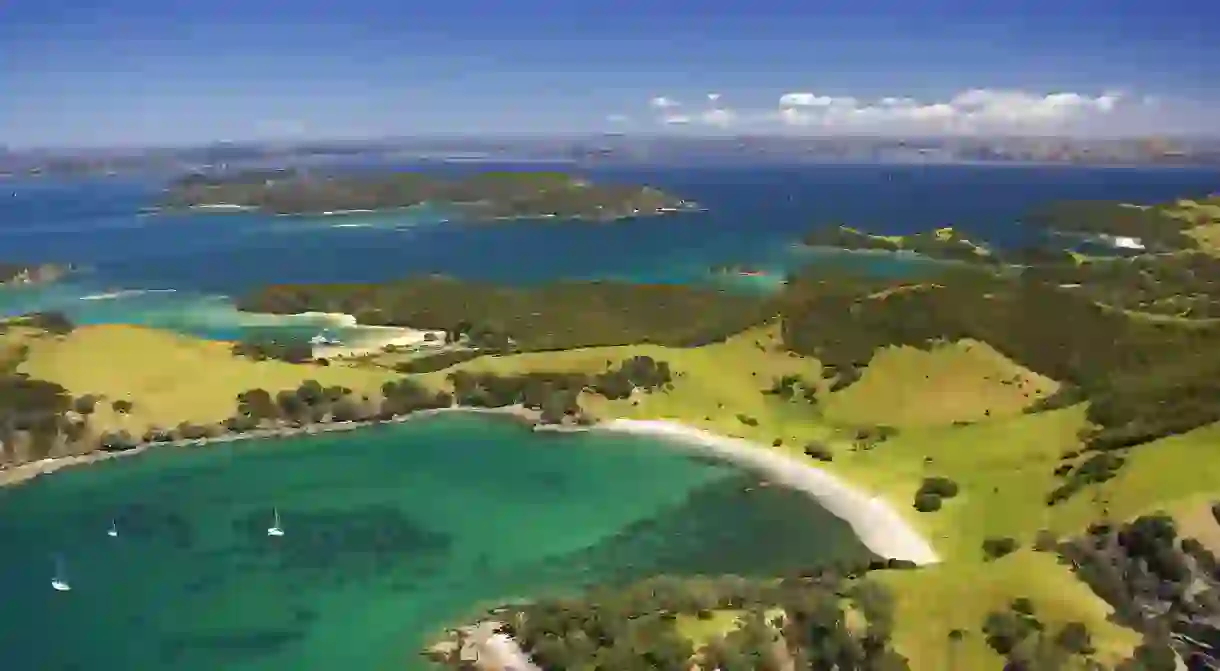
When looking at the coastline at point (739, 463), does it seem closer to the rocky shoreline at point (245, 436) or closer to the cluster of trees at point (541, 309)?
the rocky shoreline at point (245, 436)

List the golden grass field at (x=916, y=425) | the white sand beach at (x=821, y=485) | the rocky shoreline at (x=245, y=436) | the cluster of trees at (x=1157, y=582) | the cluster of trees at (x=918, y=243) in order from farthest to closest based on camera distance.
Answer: the cluster of trees at (x=918, y=243)
the rocky shoreline at (x=245, y=436)
the white sand beach at (x=821, y=485)
the golden grass field at (x=916, y=425)
the cluster of trees at (x=1157, y=582)

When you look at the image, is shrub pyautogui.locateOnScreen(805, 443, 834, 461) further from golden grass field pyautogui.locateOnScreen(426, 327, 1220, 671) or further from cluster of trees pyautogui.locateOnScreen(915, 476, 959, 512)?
cluster of trees pyautogui.locateOnScreen(915, 476, 959, 512)

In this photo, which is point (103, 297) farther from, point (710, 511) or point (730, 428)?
point (710, 511)

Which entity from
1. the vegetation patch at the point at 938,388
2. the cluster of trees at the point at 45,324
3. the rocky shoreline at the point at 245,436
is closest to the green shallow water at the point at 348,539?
the rocky shoreline at the point at 245,436

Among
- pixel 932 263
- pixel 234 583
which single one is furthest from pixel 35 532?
pixel 932 263

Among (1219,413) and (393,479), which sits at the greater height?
(1219,413)
